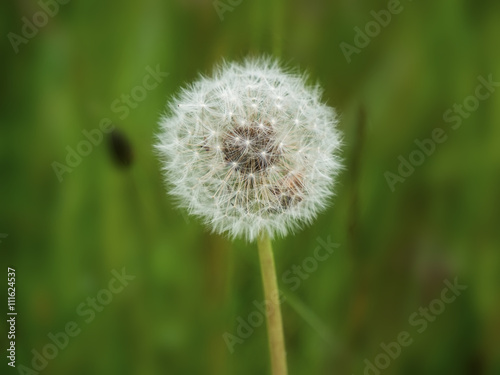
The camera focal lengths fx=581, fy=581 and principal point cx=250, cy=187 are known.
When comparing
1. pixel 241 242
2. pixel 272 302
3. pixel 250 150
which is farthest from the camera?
pixel 241 242

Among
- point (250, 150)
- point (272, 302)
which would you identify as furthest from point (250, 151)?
point (272, 302)

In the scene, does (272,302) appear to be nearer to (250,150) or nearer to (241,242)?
(250,150)

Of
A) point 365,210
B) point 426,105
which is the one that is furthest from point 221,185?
point 426,105

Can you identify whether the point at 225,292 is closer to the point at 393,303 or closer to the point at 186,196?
the point at 186,196

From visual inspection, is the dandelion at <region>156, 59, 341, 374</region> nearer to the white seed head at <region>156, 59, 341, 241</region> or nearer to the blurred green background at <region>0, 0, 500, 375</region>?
the white seed head at <region>156, 59, 341, 241</region>

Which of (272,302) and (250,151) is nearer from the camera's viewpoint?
(272,302)

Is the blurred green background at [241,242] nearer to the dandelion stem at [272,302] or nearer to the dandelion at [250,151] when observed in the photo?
the dandelion at [250,151]
